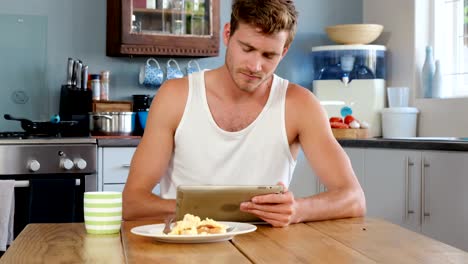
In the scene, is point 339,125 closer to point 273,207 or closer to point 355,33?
point 355,33

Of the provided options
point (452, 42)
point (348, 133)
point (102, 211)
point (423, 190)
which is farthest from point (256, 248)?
point (452, 42)

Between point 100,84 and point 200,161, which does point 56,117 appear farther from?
point 200,161

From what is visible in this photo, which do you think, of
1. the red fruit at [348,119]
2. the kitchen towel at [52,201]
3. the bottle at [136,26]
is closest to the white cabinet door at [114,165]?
the kitchen towel at [52,201]

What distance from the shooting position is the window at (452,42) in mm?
4582

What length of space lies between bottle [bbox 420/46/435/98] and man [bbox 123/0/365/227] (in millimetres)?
2258

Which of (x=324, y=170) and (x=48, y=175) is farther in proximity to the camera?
(x=48, y=175)

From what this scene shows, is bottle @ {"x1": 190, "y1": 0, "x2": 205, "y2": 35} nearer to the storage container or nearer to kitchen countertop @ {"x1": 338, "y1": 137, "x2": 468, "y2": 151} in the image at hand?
kitchen countertop @ {"x1": 338, "y1": 137, "x2": 468, "y2": 151}

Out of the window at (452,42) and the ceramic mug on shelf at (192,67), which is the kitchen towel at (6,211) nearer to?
the ceramic mug on shelf at (192,67)

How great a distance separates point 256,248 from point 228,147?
0.86 m

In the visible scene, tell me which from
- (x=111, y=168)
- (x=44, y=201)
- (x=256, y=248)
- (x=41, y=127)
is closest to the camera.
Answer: (x=256, y=248)

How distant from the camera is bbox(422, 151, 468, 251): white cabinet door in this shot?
365cm

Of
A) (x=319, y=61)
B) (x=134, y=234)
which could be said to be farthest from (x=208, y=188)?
(x=319, y=61)

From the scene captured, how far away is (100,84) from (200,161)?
2.32 metres

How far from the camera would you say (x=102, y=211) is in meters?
1.83
